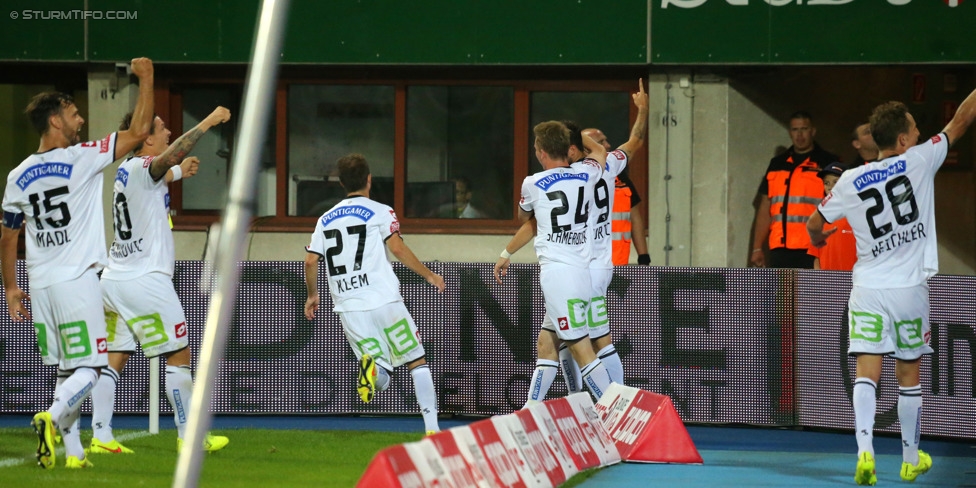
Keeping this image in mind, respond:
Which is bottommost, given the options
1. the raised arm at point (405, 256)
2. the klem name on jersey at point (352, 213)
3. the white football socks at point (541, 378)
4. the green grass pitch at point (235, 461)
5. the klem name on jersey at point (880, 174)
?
the green grass pitch at point (235, 461)

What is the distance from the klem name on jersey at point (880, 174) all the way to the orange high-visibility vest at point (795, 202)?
4.45m

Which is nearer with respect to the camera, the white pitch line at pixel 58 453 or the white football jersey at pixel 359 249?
the white pitch line at pixel 58 453

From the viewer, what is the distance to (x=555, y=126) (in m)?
9.87

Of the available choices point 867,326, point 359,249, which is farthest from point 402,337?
point 867,326

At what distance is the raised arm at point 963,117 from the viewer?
315 inches

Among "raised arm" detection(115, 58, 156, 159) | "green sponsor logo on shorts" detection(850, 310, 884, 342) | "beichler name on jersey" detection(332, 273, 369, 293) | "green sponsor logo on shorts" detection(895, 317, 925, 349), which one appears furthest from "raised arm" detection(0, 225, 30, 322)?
"green sponsor logo on shorts" detection(895, 317, 925, 349)

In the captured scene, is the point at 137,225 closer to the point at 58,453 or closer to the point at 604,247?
the point at 58,453

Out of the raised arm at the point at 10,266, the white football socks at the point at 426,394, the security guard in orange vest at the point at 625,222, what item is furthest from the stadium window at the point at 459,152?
the raised arm at the point at 10,266

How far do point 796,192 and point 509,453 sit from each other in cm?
672

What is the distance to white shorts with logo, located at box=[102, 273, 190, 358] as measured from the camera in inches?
348

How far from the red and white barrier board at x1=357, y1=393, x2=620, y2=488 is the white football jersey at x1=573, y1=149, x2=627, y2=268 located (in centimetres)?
165

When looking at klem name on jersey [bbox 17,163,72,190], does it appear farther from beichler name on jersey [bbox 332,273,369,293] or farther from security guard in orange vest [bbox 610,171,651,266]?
security guard in orange vest [bbox 610,171,651,266]

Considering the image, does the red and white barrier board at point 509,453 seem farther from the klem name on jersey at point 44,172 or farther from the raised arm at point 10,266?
the raised arm at point 10,266

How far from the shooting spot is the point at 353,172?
9.61 metres
